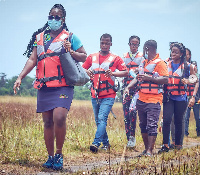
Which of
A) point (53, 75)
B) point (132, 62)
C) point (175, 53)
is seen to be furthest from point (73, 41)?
point (132, 62)

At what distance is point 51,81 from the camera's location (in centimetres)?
447

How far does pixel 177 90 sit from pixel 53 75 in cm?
335

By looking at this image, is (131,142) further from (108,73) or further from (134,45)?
(134,45)

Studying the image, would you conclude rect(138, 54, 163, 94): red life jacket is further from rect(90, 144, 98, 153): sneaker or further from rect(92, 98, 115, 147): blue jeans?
rect(90, 144, 98, 153): sneaker

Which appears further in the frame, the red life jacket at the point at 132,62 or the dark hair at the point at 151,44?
the red life jacket at the point at 132,62

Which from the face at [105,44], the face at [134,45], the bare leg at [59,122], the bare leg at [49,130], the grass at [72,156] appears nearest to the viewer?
the grass at [72,156]

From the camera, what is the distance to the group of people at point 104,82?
4480mm

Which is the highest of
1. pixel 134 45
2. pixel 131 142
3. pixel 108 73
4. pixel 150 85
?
pixel 134 45

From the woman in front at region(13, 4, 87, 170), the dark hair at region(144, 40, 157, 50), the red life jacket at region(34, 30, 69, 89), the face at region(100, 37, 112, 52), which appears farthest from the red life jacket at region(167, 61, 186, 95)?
the red life jacket at region(34, 30, 69, 89)

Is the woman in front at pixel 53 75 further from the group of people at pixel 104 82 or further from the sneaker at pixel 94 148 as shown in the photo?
the sneaker at pixel 94 148

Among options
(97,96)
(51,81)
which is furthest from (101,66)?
(51,81)

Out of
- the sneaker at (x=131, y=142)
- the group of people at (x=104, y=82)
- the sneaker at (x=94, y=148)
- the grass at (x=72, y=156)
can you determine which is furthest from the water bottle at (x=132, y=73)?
the sneaker at (x=94, y=148)

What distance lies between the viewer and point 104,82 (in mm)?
6555

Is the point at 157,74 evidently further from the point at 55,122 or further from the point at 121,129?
the point at 121,129
